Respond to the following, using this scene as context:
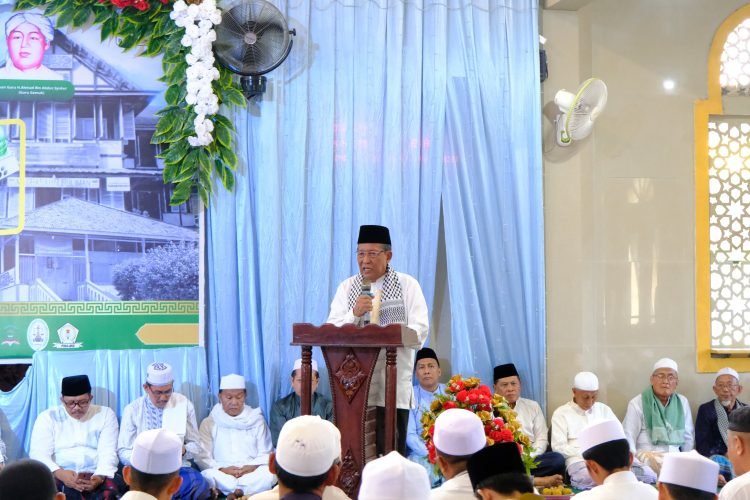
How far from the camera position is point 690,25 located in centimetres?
715

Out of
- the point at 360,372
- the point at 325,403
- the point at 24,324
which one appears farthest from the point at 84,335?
the point at 360,372

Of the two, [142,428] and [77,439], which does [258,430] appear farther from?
[77,439]

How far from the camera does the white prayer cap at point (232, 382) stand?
6160 mm

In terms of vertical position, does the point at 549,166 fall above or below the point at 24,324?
above

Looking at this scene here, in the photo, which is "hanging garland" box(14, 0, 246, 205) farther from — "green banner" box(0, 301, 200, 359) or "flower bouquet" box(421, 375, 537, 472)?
"flower bouquet" box(421, 375, 537, 472)

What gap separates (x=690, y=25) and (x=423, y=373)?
10.4 feet

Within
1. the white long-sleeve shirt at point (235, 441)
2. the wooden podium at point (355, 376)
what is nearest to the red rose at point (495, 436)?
the wooden podium at point (355, 376)

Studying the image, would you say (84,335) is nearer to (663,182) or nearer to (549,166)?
(549,166)

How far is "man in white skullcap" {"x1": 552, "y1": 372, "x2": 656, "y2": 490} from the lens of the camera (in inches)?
254

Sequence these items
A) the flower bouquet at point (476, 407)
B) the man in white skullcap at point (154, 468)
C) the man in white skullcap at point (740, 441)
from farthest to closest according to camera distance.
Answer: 1. the flower bouquet at point (476, 407)
2. the man in white skullcap at point (740, 441)
3. the man in white skullcap at point (154, 468)

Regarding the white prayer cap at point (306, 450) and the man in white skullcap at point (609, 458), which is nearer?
the white prayer cap at point (306, 450)

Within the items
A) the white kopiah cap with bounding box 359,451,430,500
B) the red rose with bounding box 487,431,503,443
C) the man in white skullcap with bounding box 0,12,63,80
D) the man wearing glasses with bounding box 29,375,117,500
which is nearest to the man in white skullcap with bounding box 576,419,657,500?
the white kopiah cap with bounding box 359,451,430,500

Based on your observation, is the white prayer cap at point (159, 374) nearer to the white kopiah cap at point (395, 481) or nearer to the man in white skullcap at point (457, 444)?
the man in white skullcap at point (457, 444)

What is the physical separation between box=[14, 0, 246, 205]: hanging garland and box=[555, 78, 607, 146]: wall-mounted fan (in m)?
2.12
